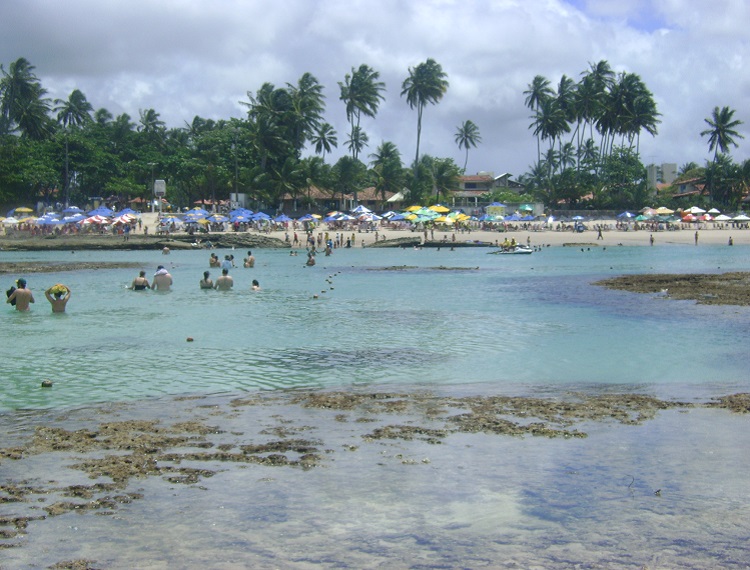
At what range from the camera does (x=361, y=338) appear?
21.6 metres

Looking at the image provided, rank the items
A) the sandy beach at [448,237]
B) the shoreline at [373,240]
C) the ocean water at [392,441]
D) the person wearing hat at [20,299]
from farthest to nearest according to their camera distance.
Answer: the sandy beach at [448,237] → the shoreline at [373,240] → the person wearing hat at [20,299] → the ocean water at [392,441]

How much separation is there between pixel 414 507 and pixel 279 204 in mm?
83232

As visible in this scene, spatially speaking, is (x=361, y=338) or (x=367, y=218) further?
(x=367, y=218)

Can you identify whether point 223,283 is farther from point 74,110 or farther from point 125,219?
point 74,110

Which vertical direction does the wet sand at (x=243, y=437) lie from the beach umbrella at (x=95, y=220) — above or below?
below

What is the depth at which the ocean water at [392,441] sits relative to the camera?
7.32 m

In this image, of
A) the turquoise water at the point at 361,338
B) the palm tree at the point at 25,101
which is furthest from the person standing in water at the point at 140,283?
the palm tree at the point at 25,101

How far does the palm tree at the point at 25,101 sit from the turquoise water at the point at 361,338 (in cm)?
5474

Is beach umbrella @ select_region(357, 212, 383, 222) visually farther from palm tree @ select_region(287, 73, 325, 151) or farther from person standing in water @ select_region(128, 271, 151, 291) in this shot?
person standing in water @ select_region(128, 271, 151, 291)

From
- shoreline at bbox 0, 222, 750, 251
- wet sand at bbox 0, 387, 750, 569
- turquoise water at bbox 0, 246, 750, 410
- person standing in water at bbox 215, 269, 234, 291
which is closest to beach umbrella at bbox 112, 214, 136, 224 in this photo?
shoreline at bbox 0, 222, 750, 251

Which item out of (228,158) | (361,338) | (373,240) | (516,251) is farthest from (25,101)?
(361,338)

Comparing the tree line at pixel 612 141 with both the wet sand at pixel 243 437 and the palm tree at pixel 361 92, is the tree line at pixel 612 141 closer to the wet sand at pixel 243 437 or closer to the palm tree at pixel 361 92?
the palm tree at pixel 361 92

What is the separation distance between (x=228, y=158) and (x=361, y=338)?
6932 cm

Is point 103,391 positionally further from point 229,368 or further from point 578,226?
point 578,226
